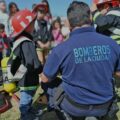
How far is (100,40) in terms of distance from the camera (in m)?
4.14

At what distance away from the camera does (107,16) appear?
6141 millimetres

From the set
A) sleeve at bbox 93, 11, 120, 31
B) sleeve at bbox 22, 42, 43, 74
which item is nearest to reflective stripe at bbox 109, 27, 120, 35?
sleeve at bbox 93, 11, 120, 31

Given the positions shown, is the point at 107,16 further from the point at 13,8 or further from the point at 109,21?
the point at 13,8

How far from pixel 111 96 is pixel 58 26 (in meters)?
6.77

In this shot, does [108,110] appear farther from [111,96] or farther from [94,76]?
[94,76]

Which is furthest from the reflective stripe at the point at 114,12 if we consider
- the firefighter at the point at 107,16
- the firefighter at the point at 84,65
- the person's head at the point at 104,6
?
the firefighter at the point at 84,65

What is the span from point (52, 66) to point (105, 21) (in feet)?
7.07

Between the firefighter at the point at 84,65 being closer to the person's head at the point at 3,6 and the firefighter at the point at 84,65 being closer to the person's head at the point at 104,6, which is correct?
the person's head at the point at 104,6

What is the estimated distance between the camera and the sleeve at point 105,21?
608cm

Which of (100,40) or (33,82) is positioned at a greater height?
(100,40)

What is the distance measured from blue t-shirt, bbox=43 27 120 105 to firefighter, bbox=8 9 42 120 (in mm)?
907

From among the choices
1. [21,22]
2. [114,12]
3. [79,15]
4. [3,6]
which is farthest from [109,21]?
[3,6]

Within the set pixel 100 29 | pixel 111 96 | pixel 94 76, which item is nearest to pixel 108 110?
pixel 111 96

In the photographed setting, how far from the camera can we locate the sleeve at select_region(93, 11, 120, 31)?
6082 millimetres
